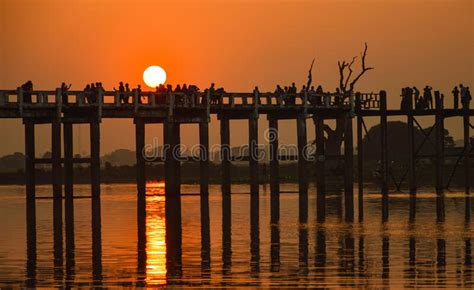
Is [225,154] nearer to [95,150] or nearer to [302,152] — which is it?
[302,152]

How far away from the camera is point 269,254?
1266 inches

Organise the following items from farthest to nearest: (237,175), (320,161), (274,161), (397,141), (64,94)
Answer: (397,141), (237,175), (320,161), (274,161), (64,94)

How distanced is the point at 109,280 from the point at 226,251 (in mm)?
6408

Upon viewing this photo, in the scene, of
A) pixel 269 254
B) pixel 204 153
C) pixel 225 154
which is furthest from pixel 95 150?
pixel 269 254

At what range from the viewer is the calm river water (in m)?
27.2

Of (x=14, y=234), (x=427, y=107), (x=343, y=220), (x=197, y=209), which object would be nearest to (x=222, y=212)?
(x=197, y=209)

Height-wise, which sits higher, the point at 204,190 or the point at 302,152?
the point at 302,152

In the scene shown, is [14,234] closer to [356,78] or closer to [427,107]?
[427,107]

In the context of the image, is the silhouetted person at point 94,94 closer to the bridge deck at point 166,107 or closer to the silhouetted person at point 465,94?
the bridge deck at point 166,107

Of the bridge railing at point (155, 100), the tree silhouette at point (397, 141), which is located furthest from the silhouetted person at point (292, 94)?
the tree silhouette at point (397, 141)

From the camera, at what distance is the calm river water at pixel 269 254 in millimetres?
27156

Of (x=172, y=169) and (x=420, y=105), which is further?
(x=420, y=105)

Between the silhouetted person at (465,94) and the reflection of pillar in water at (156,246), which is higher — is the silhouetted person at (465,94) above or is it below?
above

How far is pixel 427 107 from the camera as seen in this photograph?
64.2 meters
